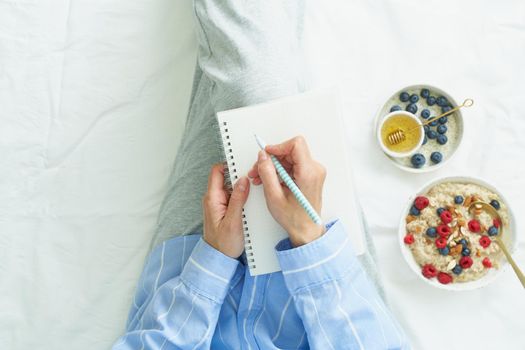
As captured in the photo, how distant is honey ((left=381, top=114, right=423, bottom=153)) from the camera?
0.82 m

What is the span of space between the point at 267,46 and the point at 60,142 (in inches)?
16.3

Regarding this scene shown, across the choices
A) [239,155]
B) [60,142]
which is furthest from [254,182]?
[60,142]

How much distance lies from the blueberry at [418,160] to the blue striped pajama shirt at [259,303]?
247 mm

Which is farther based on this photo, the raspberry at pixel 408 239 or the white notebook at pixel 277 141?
the raspberry at pixel 408 239

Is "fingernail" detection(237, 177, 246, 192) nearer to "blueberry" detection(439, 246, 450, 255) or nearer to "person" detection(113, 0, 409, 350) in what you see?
"person" detection(113, 0, 409, 350)

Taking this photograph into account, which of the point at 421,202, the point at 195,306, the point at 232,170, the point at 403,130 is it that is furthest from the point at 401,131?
the point at 195,306

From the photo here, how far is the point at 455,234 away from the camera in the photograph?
0.78 metres

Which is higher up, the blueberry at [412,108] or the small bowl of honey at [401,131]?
the blueberry at [412,108]

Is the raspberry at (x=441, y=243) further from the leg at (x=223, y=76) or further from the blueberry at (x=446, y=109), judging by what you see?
the leg at (x=223, y=76)

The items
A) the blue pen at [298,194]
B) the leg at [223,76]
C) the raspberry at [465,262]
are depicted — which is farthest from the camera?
the raspberry at [465,262]

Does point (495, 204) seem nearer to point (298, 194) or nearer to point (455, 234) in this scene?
point (455, 234)

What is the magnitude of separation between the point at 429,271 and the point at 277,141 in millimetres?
341

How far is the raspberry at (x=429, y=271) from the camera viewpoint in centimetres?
79

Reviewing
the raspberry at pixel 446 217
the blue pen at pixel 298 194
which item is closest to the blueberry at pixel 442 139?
the raspberry at pixel 446 217
